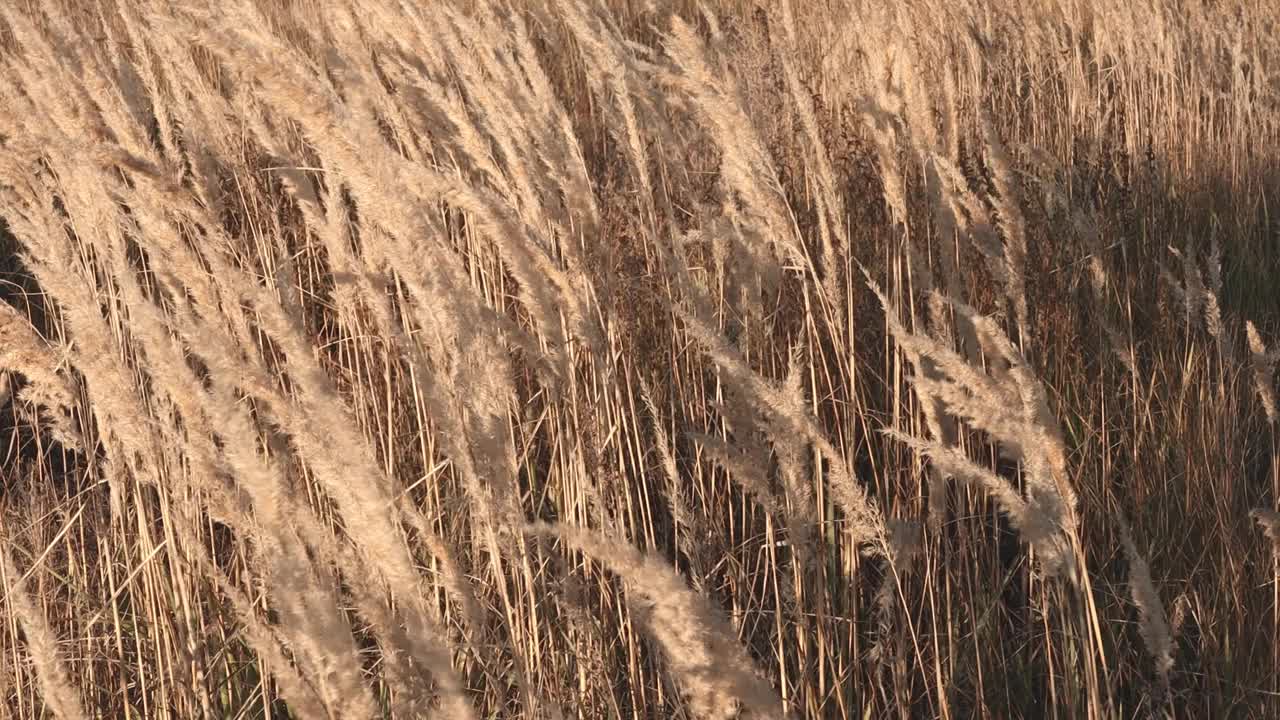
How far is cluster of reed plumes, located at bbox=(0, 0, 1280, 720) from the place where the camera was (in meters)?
0.99

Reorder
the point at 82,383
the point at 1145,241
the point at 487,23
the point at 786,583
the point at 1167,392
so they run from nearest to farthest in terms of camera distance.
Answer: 1. the point at 786,583
2. the point at 487,23
3. the point at 1167,392
4. the point at 82,383
5. the point at 1145,241

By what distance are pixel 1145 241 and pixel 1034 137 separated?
0.70 m

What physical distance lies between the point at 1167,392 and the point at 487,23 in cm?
134

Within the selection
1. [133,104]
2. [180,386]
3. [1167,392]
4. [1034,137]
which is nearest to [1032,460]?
[180,386]

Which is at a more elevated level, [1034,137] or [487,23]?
[487,23]

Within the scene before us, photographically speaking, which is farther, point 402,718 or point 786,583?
point 786,583

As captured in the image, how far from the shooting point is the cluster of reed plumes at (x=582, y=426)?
0.99m

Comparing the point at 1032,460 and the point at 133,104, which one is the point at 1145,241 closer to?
the point at 1032,460

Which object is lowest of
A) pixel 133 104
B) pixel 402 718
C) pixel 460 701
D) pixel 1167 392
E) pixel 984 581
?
pixel 984 581

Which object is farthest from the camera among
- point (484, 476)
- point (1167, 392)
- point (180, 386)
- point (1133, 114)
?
point (1133, 114)

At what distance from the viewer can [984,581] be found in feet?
6.17

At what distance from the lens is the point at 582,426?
149 centimetres

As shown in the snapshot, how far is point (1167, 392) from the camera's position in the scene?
6.62 ft

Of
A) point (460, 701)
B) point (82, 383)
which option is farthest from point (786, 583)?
Result: point (82, 383)
